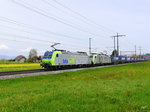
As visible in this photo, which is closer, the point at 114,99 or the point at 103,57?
the point at 114,99

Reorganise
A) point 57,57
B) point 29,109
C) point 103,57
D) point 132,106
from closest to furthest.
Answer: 1. point 29,109
2. point 132,106
3. point 57,57
4. point 103,57

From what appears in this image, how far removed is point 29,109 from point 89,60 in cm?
4028

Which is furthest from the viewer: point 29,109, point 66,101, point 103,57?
point 103,57

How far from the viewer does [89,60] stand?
4619cm

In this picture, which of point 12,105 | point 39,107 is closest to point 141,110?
point 39,107

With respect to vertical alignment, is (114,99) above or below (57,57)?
below

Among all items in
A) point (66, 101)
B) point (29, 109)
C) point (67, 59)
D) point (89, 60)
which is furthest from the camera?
point (89, 60)

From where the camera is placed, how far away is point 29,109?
248 inches

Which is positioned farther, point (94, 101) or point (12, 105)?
point (94, 101)

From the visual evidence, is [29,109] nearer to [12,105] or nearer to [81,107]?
[12,105]

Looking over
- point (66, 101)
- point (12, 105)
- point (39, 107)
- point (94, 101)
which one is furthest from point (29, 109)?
point (94, 101)

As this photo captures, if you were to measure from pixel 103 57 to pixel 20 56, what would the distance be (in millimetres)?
119124

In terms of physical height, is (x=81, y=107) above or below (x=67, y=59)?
below

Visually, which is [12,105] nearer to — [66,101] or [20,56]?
[66,101]
